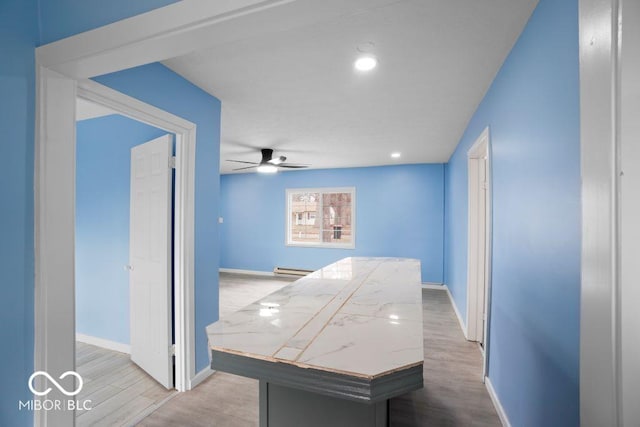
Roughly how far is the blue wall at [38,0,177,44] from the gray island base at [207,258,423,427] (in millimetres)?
1339

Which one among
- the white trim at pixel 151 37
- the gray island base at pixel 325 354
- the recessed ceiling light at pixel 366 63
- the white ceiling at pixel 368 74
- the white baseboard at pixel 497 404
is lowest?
the white baseboard at pixel 497 404

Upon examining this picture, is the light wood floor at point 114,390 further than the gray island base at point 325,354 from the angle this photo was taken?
Yes

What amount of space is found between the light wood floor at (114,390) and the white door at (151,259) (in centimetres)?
8

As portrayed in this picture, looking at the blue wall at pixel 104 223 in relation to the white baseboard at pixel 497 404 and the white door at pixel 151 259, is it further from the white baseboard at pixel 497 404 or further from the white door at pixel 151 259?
the white baseboard at pixel 497 404

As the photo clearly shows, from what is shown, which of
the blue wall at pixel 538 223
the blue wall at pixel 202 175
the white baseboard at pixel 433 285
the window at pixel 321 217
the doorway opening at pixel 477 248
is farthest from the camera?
the window at pixel 321 217

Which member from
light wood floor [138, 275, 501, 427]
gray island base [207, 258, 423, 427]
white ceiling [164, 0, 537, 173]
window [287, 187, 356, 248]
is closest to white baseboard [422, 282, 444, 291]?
window [287, 187, 356, 248]

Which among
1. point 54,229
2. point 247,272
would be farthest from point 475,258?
point 247,272

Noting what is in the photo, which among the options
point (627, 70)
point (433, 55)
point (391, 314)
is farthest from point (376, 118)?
point (627, 70)

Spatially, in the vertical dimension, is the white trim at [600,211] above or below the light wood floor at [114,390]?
above

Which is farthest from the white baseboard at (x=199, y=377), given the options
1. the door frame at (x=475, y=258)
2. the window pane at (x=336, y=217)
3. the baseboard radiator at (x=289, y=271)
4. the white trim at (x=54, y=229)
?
the window pane at (x=336, y=217)

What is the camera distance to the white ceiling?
60.7 inches

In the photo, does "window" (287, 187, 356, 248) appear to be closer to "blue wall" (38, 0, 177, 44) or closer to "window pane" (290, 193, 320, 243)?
"window pane" (290, 193, 320, 243)

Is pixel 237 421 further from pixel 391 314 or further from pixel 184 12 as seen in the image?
pixel 184 12

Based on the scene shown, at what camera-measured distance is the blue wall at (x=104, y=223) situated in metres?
2.89
